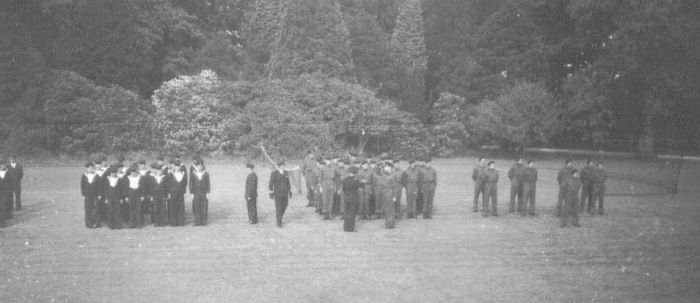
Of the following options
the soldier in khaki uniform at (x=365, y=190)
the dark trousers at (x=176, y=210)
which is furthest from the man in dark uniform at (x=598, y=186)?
the dark trousers at (x=176, y=210)

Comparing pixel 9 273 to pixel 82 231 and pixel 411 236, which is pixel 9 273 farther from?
pixel 411 236

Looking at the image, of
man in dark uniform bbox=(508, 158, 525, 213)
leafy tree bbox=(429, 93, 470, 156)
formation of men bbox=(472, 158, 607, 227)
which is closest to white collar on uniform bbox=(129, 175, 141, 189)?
formation of men bbox=(472, 158, 607, 227)

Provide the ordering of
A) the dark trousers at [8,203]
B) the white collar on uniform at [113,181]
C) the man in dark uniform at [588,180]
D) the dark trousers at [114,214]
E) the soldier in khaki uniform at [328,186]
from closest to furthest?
1. the dark trousers at [114,214]
2. the white collar on uniform at [113,181]
3. the dark trousers at [8,203]
4. the soldier in khaki uniform at [328,186]
5. the man in dark uniform at [588,180]

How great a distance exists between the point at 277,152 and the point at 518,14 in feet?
74.7

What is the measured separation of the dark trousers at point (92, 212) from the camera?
1516cm

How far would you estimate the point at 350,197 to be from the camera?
590 inches

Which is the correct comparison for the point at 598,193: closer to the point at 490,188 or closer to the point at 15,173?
the point at 490,188

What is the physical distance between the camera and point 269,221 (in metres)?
16.2

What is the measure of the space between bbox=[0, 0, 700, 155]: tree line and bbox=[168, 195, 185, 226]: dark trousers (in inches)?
724

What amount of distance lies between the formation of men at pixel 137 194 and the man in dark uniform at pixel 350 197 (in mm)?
3525

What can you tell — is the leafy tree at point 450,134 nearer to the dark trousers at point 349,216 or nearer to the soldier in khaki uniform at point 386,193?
the soldier in khaki uniform at point 386,193

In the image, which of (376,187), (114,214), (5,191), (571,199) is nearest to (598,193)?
(571,199)

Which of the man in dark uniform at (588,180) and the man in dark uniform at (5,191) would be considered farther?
the man in dark uniform at (588,180)

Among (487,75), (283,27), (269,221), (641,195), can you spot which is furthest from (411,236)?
(487,75)
